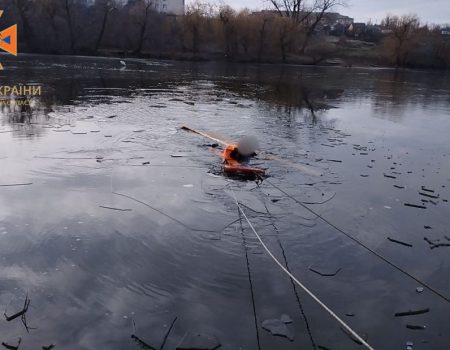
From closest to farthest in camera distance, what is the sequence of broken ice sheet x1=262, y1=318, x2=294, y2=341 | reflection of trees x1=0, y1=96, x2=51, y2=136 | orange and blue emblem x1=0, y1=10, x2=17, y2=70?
broken ice sheet x1=262, y1=318, x2=294, y2=341 < reflection of trees x1=0, y1=96, x2=51, y2=136 < orange and blue emblem x1=0, y1=10, x2=17, y2=70

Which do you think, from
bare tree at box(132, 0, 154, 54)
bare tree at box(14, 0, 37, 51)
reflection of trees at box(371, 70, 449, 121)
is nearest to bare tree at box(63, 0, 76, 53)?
bare tree at box(14, 0, 37, 51)

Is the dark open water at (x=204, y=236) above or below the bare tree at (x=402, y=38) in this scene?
below

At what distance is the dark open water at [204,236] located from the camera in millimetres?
4477

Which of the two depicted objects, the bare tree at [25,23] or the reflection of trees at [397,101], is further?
the bare tree at [25,23]

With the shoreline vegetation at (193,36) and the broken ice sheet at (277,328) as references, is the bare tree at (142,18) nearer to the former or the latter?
the shoreline vegetation at (193,36)

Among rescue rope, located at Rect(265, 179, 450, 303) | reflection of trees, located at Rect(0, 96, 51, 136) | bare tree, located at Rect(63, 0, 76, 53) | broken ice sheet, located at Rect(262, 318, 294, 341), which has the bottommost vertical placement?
broken ice sheet, located at Rect(262, 318, 294, 341)

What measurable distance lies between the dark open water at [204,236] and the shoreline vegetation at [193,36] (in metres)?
40.0

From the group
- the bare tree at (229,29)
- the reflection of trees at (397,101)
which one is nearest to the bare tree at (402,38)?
the bare tree at (229,29)

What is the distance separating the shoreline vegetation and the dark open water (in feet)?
131

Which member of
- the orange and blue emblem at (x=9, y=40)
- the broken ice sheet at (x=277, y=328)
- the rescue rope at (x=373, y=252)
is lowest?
the broken ice sheet at (x=277, y=328)

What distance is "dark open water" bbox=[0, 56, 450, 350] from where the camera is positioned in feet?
14.7

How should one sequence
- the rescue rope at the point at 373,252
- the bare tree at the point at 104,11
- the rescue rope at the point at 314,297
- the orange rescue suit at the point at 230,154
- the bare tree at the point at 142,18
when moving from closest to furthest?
the rescue rope at the point at 314,297
the rescue rope at the point at 373,252
the orange rescue suit at the point at 230,154
the bare tree at the point at 104,11
the bare tree at the point at 142,18

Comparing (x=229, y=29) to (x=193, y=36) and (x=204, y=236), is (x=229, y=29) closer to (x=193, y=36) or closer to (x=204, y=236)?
(x=193, y=36)

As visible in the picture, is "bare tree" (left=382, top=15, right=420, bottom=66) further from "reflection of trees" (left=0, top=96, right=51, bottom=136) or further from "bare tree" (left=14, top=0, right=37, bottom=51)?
"reflection of trees" (left=0, top=96, right=51, bottom=136)
